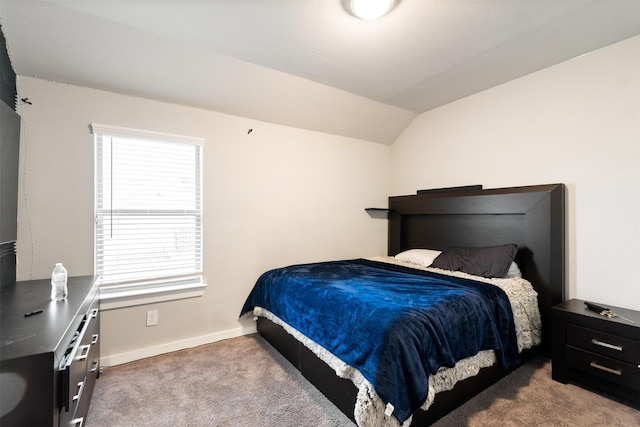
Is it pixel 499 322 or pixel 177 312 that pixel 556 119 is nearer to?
pixel 499 322

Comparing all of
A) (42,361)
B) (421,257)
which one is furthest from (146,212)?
(421,257)

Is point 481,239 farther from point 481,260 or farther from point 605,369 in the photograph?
point 605,369

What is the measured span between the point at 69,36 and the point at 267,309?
2.53 meters

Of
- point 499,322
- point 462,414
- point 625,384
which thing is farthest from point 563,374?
point 462,414

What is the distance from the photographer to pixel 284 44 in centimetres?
217

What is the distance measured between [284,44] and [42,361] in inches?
88.3

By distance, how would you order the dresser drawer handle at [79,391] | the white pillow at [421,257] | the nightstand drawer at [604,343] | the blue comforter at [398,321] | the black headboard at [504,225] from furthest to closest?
1. the white pillow at [421,257]
2. the black headboard at [504,225]
3. the nightstand drawer at [604,343]
4. the blue comforter at [398,321]
5. the dresser drawer handle at [79,391]

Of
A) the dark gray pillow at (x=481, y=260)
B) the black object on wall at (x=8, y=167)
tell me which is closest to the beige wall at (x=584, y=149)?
the dark gray pillow at (x=481, y=260)

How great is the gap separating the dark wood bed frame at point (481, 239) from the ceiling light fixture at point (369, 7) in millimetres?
2047

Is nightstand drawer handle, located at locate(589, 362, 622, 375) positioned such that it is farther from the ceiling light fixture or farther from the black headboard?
the ceiling light fixture

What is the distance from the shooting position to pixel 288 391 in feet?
6.58

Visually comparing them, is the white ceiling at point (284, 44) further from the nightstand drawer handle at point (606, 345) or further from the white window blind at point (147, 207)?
the nightstand drawer handle at point (606, 345)

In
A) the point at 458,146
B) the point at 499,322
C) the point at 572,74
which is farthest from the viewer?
the point at 458,146

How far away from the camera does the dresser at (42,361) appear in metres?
0.95
